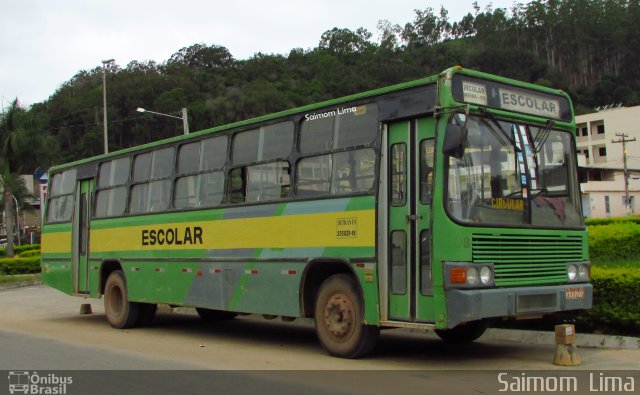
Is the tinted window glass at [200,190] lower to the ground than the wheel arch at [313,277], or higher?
higher

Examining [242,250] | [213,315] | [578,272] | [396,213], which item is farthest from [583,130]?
[396,213]

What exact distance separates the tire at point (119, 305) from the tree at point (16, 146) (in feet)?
92.8

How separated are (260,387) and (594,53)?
113574 mm

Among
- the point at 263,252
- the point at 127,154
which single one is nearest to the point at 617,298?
the point at 263,252

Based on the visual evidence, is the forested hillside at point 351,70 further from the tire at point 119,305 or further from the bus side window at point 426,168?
the bus side window at point 426,168

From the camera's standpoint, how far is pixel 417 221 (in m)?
8.39

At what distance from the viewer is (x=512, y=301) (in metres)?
8.11

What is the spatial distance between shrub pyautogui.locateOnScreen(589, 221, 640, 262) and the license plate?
7.57 metres

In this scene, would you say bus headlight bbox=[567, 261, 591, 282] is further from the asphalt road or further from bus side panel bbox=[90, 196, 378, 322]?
bus side panel bbox=[90, 196, 378, 322]

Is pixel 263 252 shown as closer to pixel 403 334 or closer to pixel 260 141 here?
pixel 260 141

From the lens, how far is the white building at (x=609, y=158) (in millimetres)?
64062

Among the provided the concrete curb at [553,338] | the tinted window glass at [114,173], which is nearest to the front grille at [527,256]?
the concrete curb at [553,338]

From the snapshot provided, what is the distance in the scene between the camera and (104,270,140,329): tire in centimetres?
1395

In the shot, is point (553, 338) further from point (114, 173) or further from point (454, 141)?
point (114, 173)
